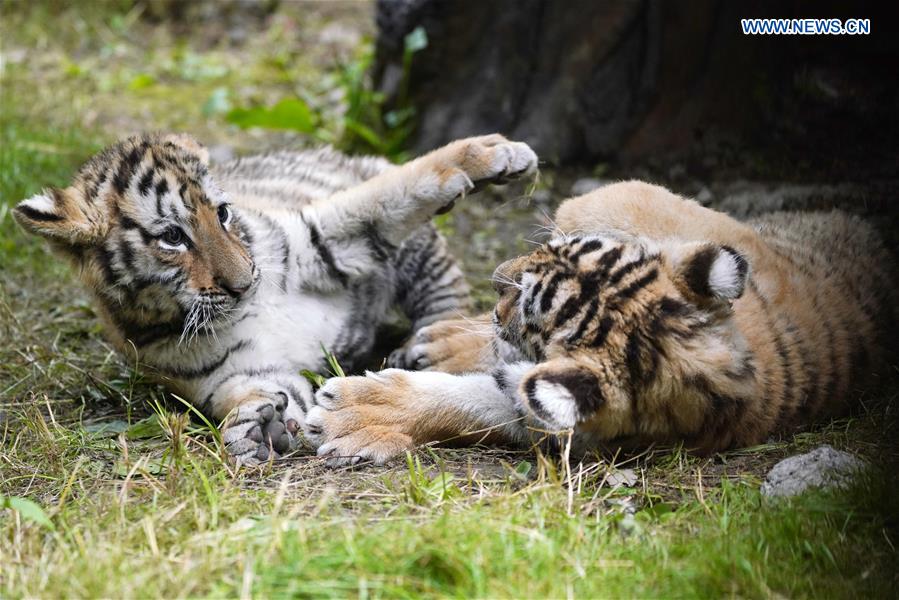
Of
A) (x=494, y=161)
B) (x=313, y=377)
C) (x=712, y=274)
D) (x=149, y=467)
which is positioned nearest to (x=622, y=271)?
(x=712, y=274)

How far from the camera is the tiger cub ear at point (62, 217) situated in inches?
144

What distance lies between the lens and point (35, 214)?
3.66m

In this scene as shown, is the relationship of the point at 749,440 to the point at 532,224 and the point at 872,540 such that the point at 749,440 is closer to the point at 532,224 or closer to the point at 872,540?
the point at 872,540

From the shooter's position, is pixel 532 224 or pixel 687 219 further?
pixel 532 224

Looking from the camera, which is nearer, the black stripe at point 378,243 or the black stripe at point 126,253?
the black stripe at point 126,253

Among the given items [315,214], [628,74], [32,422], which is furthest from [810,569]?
[628,74]

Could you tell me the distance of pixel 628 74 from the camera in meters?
6.14

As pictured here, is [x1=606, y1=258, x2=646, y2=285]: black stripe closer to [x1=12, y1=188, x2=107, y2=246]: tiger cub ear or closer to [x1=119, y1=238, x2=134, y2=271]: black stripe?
[x1=119, y1=238, x2=134, y2=271]: black stripe

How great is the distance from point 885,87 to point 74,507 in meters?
3.98

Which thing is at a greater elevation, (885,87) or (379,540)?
(885,87)

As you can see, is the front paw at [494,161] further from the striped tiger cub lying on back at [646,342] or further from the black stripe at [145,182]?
the black stripe at [145,182]

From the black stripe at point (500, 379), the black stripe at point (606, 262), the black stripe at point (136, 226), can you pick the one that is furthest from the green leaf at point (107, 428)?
the black stripe at point (606, 262)

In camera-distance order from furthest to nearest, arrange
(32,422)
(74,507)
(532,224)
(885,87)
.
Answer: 1. (532,224)
2. (885,87)
3. (32,422)
4. (74,507)

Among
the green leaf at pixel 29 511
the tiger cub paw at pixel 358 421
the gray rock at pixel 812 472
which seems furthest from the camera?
the tiger cub paw at pixel 358 421
